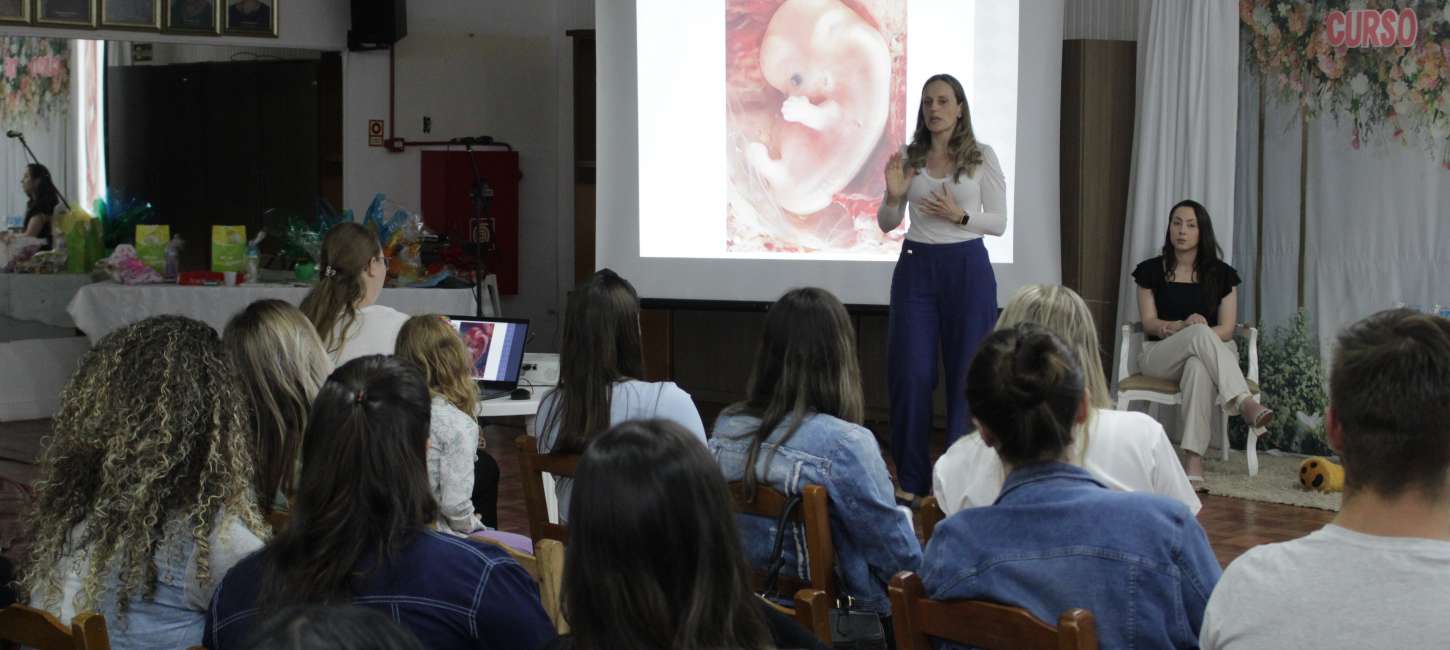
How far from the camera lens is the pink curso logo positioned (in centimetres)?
625

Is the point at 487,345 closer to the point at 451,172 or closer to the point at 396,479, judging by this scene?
the point at 396,479

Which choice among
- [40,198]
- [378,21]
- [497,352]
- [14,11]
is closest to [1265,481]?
[497,352]

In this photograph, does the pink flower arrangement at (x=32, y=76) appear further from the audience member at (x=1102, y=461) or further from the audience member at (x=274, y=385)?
the audience member at (x=1102, y=461)

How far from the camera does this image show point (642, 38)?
23.1 ft

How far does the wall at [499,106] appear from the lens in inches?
353

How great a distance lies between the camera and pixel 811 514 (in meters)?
2.32

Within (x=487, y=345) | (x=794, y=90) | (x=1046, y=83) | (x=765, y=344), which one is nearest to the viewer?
(x=765, y=344)

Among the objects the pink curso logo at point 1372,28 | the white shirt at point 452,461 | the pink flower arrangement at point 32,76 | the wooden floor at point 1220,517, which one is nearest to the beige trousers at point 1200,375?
the wooden floor at point 1220,517

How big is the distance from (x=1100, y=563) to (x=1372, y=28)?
5.31m

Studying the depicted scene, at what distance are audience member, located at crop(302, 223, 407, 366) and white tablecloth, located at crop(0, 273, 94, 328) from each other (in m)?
4.85

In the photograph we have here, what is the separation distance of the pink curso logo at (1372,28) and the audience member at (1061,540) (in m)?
5.12

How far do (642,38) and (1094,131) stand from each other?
223 cm

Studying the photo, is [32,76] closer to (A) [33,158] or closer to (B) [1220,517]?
(A) [33,158]

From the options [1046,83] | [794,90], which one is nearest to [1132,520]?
[1046,83]
